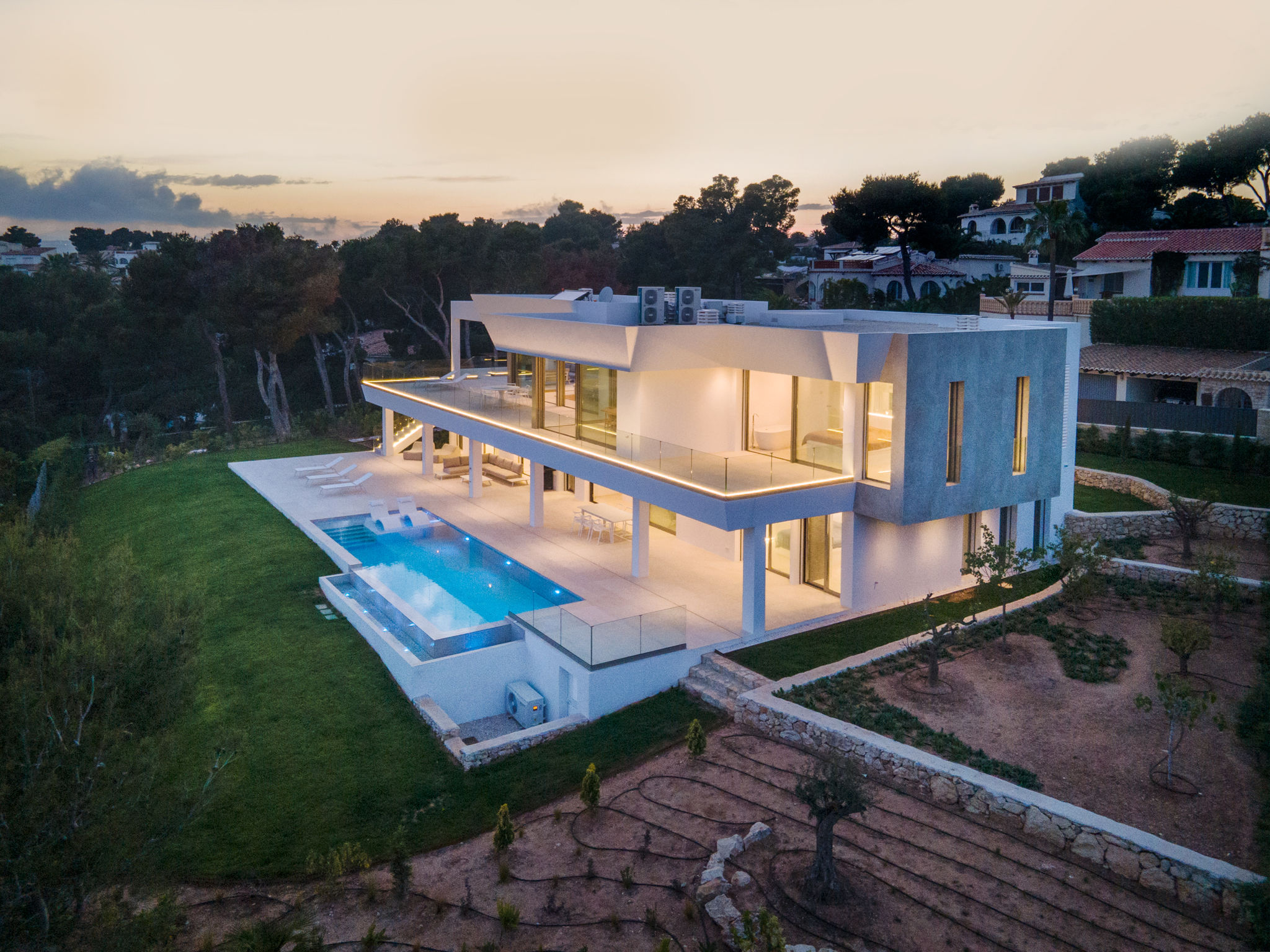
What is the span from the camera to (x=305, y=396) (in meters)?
49.7

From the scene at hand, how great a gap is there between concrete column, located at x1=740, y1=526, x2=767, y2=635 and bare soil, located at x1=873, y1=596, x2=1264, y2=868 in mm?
2577

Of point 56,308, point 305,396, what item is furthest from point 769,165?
point 56,308

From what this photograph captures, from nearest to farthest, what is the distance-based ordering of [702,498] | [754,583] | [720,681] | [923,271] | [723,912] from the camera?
[723,912], [720,681], [754,583], [702,498], [923,271]

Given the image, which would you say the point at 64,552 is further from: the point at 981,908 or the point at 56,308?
the point at 56,308

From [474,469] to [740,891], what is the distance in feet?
58.9

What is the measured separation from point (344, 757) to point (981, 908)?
9.21 m

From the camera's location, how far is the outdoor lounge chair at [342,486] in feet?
93.3

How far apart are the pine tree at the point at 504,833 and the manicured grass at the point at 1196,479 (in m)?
18.5

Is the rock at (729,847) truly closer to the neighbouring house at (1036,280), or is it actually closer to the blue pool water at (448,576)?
the blue pool water at (448,576)

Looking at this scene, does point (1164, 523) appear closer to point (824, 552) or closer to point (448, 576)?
point (824, 552)

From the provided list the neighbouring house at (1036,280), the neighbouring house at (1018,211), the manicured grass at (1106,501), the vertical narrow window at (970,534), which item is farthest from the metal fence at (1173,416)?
the neighbouring house at (1018,211)

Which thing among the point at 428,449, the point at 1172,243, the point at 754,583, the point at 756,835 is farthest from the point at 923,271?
the point at 756,835

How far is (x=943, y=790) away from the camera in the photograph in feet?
39.1

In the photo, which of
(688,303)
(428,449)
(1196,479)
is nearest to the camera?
(688,303)
